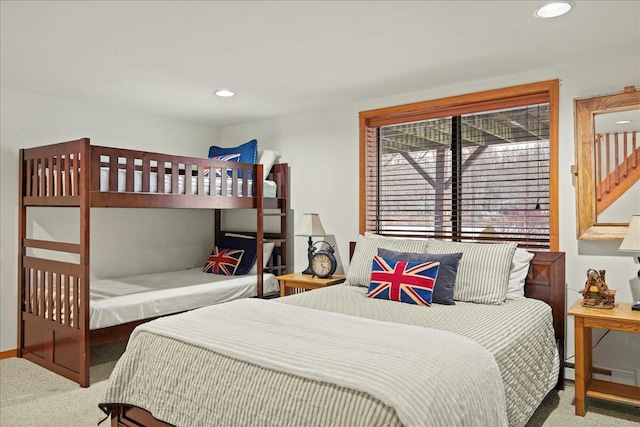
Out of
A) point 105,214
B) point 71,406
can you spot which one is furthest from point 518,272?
point 105,214

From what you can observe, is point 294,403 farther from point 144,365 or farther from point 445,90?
point 445,90

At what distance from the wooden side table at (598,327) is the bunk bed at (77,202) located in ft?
9.25

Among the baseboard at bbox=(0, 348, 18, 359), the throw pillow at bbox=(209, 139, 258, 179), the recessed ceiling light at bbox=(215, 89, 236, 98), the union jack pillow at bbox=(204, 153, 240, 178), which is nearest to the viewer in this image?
the baseboard at bbox=(0, 348, 18, 359)

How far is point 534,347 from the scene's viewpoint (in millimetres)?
2420

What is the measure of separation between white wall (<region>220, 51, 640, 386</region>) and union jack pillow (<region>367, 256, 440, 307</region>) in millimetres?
1064

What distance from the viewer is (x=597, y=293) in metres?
2.75

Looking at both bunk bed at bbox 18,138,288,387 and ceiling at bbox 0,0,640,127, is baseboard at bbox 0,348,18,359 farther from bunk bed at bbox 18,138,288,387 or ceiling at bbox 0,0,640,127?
ceiling at bbox 0,0,640,127

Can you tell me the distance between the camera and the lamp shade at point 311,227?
161 inches

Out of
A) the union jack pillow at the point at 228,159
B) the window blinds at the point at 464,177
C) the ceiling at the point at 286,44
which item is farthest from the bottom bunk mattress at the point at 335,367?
the union jack pillow at the point at 228,159

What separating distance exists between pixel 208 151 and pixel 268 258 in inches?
61.5

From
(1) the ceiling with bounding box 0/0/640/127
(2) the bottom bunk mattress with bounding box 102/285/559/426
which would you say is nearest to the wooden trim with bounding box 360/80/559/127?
(1) the ceiling with bounding box 0/0/640/127

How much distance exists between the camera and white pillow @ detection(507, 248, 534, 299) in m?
3.06

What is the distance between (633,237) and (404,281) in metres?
1.34

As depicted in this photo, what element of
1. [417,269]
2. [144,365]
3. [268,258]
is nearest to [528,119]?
[417,269]
